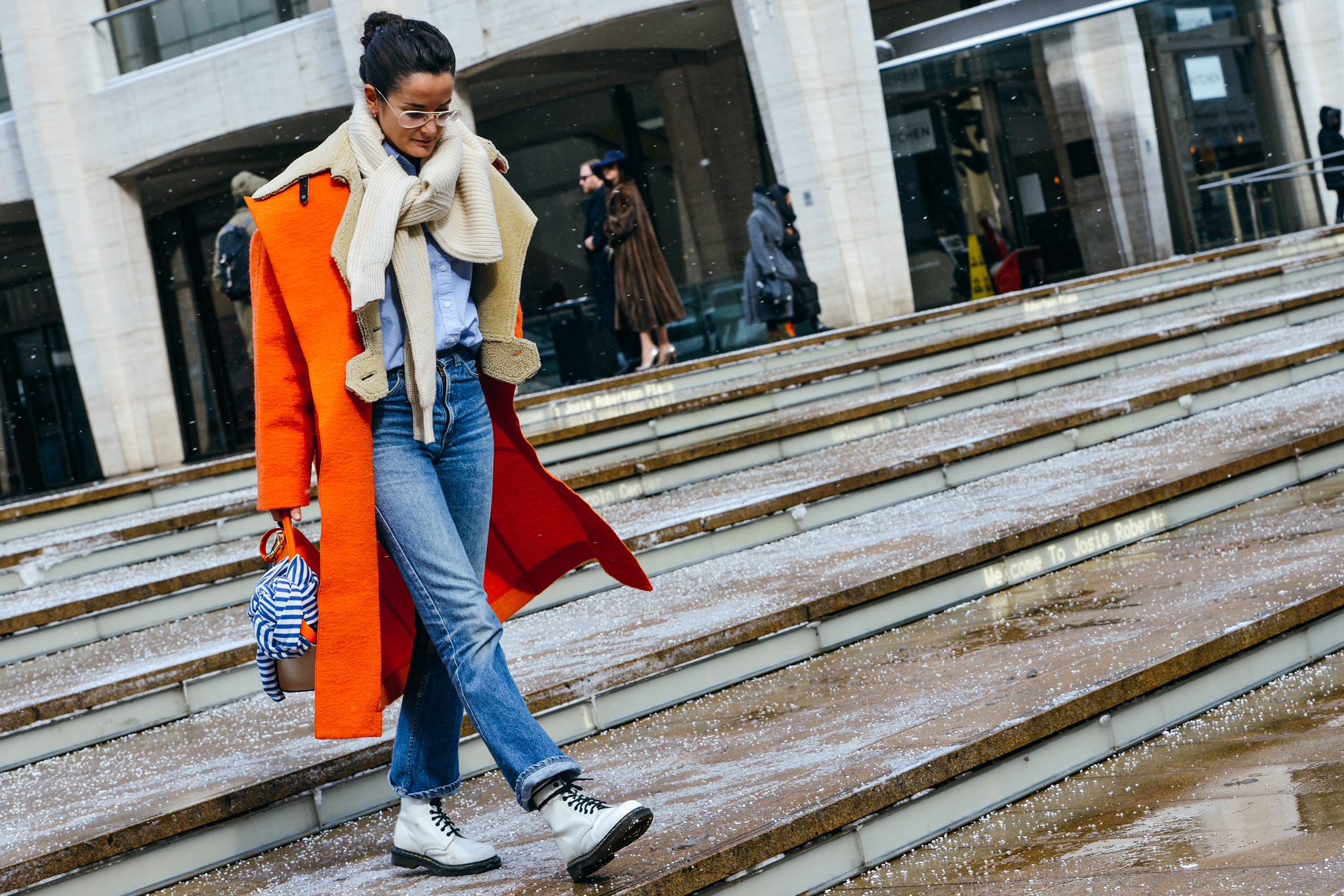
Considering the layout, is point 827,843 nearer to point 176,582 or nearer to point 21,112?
point 176,582

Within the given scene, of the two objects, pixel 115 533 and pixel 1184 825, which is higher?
pixel 115 533

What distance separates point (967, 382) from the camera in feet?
27.6

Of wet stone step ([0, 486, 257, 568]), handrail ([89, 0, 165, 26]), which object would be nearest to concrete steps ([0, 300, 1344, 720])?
wet stone step ([0, 486, 257, 568])

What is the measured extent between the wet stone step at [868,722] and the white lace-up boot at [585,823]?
0.07 meters

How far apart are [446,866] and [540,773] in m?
0.43

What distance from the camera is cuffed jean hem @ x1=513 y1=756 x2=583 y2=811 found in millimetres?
2566

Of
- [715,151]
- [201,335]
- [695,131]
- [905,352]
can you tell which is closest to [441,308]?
[905,352]

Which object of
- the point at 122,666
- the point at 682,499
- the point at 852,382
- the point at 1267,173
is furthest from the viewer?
the point at 1267,173

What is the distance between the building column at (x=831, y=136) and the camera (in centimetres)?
1551

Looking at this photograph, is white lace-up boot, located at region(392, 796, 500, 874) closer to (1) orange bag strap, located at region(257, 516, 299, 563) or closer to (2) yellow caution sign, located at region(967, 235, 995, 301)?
(1) orange bag strap, located at region(257, 516, 299, 563)

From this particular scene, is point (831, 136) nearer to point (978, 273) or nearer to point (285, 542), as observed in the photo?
point (978, 273)

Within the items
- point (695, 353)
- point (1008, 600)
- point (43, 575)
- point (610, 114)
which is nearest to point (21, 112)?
point (610, 114)

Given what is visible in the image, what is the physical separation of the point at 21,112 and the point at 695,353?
351 inches

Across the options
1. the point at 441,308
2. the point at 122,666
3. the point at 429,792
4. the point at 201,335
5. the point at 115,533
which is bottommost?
the point at 429,792
